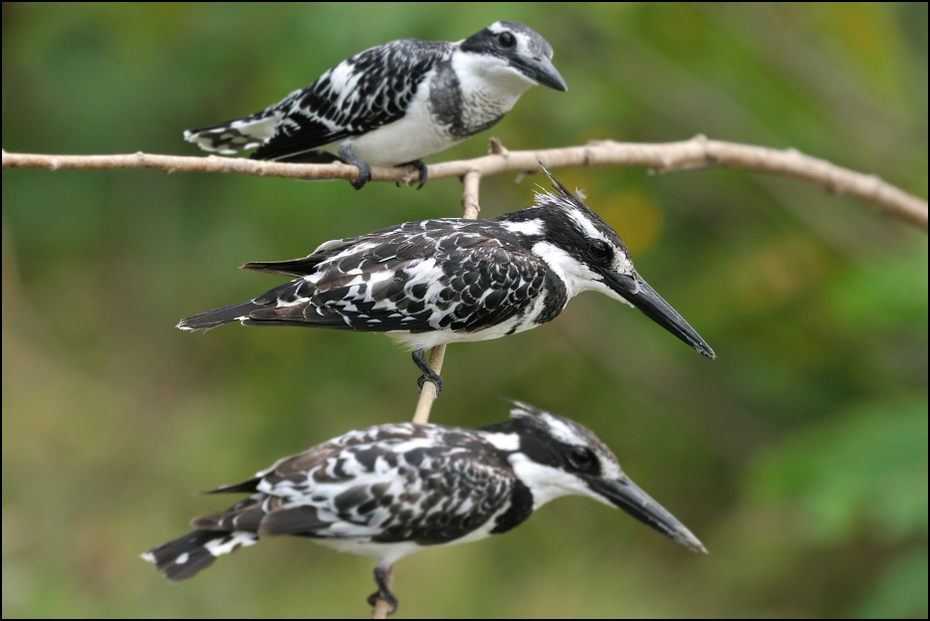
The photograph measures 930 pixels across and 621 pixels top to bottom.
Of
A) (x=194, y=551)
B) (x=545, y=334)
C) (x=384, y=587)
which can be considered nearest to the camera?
(x=194, y=551)

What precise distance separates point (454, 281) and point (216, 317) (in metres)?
0.56

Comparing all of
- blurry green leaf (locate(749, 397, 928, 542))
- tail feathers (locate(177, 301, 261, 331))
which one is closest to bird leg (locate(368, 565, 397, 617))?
tail feathers (locate(177, 301, 261, 331))

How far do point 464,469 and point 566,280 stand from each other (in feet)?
2.16

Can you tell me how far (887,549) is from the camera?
5.16 metres

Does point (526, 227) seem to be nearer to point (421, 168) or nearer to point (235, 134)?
point (421, 168)

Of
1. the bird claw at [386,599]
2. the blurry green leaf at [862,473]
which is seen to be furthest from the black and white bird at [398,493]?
the blurry green leaf at [862,473]

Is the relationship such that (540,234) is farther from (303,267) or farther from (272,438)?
(272,438)

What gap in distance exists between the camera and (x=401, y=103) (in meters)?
3.03

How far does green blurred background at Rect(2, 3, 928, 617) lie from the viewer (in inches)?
184

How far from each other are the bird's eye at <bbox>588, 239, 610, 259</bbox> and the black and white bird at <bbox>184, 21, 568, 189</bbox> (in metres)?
0.81

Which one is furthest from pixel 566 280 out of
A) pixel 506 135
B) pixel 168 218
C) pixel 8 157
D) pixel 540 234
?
pixel 168 218

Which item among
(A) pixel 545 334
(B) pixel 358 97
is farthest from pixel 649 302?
(A) pixel 545 334

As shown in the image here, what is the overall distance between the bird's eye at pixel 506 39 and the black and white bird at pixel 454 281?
0.68m

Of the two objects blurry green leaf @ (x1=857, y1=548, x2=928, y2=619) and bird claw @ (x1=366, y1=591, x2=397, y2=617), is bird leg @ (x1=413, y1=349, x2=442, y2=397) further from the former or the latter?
blurry green leaf @ (x1=857, y1=548, x2=928, y2=619)
